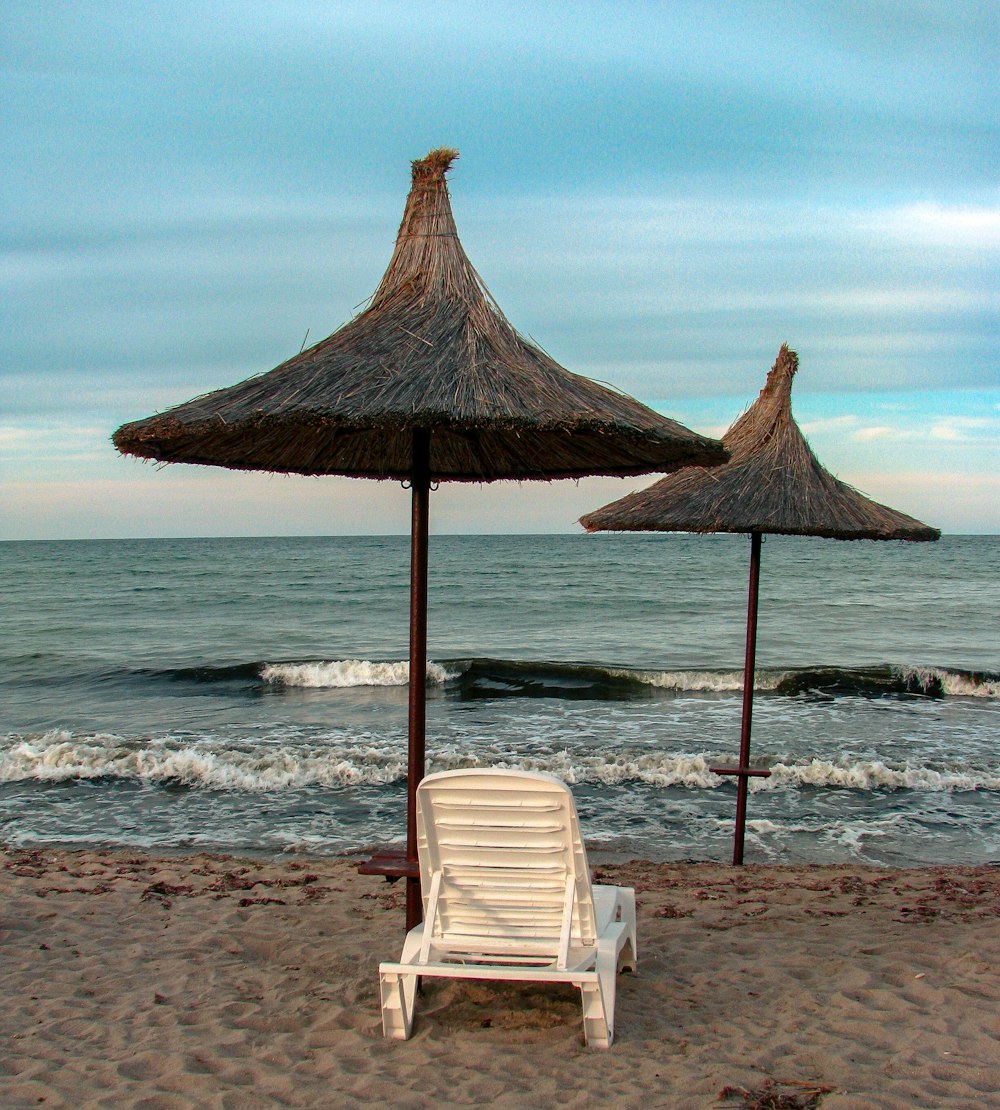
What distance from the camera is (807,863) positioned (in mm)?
7383

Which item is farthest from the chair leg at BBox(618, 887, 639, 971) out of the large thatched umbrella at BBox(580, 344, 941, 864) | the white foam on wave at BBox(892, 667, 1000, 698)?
the white foam on wave at BBox(892, 667, 1000, 698)

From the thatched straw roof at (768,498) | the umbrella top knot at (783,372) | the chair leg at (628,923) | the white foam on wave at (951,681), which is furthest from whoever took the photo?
the white foam on wave at (951,681)

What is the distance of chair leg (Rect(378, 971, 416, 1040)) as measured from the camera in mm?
3361

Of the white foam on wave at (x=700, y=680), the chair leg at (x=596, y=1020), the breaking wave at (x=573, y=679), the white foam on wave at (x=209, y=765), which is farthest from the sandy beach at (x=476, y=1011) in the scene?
the white foam on wave at (x=700, y=680)

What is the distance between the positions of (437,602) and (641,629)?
29.1 feet

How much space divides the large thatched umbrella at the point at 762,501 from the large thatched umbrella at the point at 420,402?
54.2 inches

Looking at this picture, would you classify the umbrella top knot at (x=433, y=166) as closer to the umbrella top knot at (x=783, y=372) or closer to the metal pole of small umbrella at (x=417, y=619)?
the metal pole of small umbrella at (x=417, y=619)

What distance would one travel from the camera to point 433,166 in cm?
381

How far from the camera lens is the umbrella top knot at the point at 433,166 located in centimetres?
378

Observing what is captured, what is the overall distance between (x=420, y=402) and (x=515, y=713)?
11070 mm

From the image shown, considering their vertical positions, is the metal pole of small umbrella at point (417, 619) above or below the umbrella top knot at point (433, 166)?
below

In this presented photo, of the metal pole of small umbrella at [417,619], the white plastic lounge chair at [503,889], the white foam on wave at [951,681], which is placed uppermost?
the metal pole of small umbrella at [417,619]

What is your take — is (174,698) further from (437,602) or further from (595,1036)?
(437,602)

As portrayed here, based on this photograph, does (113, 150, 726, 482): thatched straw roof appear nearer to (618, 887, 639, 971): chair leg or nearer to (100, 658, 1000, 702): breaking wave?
(618, 887, 639, 971): chair leg
